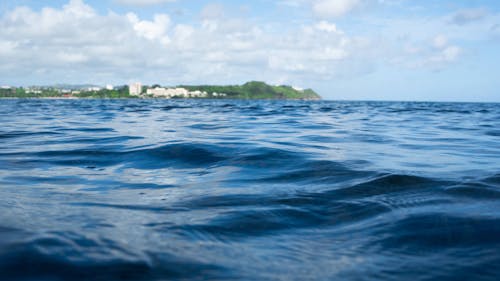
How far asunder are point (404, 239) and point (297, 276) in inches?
40.6

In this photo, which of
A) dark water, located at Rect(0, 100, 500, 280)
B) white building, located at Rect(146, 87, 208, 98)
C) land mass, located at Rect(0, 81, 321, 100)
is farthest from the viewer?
white building, located at Rect(146, 87, 208, 98)

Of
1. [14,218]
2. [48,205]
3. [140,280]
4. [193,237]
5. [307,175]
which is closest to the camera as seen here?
[140,280]

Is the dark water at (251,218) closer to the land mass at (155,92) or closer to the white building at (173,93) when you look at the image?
the land mass at (155,92)

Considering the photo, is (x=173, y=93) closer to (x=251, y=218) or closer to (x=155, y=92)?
(x=155, y=92)

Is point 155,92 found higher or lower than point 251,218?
higher

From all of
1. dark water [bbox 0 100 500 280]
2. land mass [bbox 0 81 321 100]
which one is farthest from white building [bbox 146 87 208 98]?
dark water [bbox 0 100 500 280]

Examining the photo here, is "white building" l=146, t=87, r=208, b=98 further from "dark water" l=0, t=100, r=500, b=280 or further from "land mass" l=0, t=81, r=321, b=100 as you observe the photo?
"dark water" l=0, t=100, r=500, b=280

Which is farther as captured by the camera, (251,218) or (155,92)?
(155,92)

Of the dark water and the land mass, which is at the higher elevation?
the land mass

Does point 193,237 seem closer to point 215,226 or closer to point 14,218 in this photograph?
point 215,226

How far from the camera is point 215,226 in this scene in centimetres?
317

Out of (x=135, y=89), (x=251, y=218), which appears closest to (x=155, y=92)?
(x=135, y=89)

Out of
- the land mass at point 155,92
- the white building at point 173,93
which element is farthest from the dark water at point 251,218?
the white building at point 173,93

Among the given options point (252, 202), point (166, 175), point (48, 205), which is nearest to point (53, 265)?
point (48, 205)
